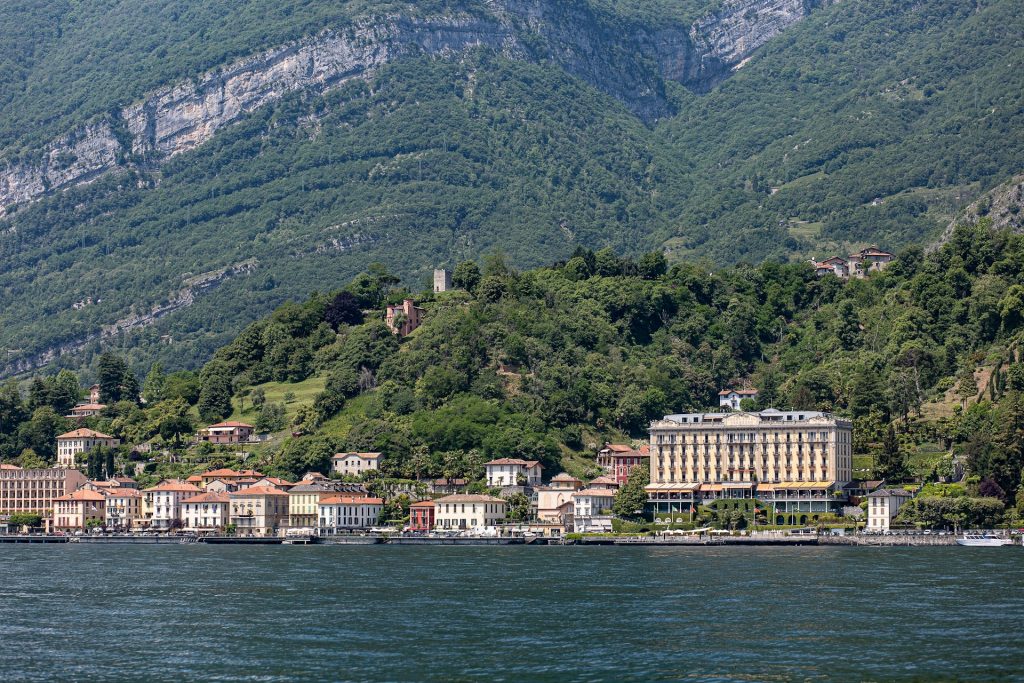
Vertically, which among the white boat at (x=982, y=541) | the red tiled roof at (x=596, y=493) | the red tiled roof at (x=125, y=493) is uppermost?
the red tiled roof at (x=596, y=493)

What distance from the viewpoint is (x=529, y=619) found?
8975cm

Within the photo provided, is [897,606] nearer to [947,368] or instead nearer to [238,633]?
[238,633]

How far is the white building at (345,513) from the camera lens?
172875 mm

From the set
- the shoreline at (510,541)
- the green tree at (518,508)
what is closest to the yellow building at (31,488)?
the shoreline at (510,541)

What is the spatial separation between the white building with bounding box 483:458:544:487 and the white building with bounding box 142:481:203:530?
30338mm

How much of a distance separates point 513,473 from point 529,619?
86.8m

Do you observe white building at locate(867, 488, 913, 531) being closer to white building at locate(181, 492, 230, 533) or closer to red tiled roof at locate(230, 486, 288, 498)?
red tiled roof at locate(230, 486, 288, 498)

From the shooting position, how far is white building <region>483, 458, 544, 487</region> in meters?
176

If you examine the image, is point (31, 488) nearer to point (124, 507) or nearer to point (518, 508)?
point (124, 507)

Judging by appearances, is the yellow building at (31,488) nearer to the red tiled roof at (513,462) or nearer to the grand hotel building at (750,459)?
the red tiled roof at (513,462)

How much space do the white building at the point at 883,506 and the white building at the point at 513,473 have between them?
36273 mm

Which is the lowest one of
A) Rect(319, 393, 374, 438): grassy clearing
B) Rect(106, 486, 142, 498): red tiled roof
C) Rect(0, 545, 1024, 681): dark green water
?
Rect(0, 545, 1024, 681): dark green water

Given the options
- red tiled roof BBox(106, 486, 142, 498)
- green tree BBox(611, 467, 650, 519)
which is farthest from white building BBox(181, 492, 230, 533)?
green tree BBox(611, 467, 650, 519)

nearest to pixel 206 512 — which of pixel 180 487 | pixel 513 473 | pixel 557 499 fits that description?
pixel 180 487
